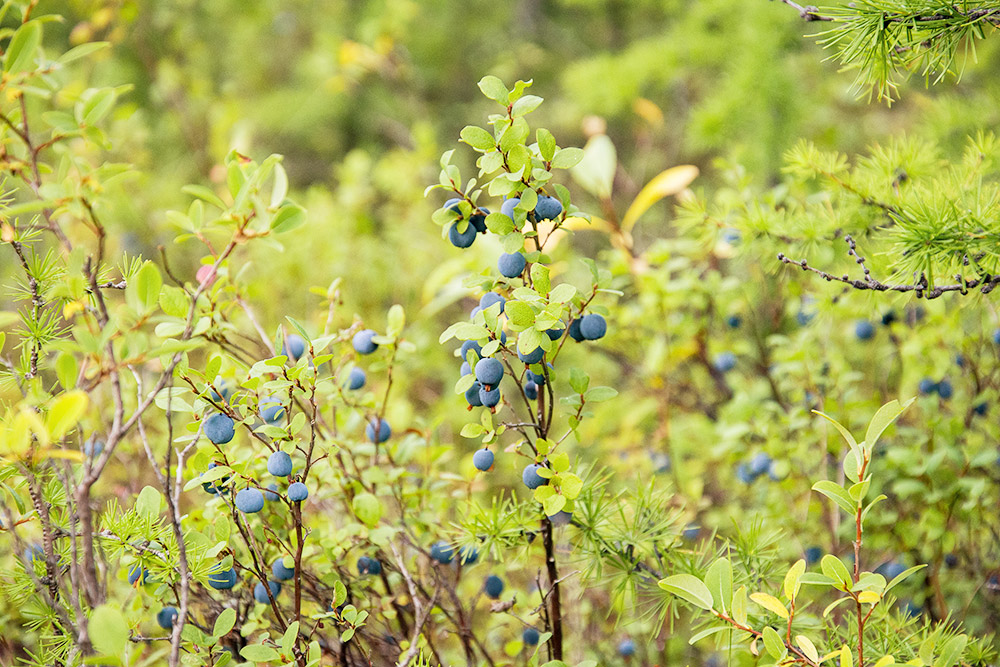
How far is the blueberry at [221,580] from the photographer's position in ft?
2.43

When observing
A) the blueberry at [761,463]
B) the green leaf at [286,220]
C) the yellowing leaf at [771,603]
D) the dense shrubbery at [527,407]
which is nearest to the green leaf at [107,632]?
the dense shrubbery at [527,407]

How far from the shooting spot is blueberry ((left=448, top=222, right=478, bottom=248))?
2.38 feet

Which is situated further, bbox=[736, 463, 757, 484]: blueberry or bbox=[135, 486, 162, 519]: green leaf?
bbox=[736, 463, 757, 484]: blueberry

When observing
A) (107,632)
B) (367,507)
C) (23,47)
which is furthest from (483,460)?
(23,47)

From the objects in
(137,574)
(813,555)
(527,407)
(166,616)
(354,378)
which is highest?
(527,407)

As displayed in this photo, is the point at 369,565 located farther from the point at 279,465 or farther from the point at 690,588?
the point at 690,588

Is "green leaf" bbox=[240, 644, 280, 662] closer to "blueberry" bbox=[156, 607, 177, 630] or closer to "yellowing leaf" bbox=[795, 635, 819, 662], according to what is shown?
"blueberry" bbox=[156, 607, 177, 630]

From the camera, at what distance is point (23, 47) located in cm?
55

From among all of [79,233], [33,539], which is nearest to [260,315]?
[79,233]

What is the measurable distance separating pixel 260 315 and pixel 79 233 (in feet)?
2.35

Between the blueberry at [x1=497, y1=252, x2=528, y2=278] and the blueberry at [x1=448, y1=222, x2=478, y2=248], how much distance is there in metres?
0.05

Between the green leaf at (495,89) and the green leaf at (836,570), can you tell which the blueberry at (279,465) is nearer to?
the green leaf at (495,89)

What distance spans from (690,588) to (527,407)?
24 centimetres

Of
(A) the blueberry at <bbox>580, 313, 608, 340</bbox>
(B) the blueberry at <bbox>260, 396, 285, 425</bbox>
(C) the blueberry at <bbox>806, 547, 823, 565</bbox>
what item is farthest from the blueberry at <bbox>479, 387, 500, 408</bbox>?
(C) the blueberry at <bbox>806, 547, 823, 565</bbox>
